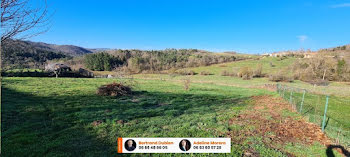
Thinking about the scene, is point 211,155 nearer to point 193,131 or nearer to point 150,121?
point 193,131

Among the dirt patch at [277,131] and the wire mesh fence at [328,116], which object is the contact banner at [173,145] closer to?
the dirt patch at [277,131]

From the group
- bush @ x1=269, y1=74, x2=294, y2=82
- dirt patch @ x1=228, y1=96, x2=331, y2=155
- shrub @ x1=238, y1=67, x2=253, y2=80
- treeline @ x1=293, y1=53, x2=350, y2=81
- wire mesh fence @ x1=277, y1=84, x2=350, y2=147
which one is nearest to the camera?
dirt patch @ x1=228, y1=96, x2=331, y2=155

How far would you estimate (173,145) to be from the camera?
14.5 ft

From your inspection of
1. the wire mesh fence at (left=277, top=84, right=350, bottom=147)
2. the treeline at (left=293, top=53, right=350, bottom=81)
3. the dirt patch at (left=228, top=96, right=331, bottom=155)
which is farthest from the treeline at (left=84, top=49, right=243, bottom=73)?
the dirt patch at (left=228, top=96, right=331, bottom=155)

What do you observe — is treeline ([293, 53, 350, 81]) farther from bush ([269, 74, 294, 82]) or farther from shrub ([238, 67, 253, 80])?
shrub ([238, 67, 253, 80])

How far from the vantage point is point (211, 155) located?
4070 mm

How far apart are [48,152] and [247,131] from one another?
6.15m

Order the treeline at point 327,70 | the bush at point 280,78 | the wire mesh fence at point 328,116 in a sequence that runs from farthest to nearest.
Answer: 1. the bush at point 280,78
2. the treeline at point 327,70
3. the wire mesh fence at point 328,116

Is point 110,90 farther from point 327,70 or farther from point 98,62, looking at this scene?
point 98,62

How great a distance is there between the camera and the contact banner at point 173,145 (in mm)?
4242

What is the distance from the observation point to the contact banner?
424cm

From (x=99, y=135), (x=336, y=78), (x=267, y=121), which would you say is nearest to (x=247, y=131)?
(x=267, y=121)

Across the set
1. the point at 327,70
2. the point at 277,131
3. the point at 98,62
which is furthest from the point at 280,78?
the point at 98,62

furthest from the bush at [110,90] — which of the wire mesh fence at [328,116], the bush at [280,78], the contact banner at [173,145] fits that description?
the bush at [280,78]
